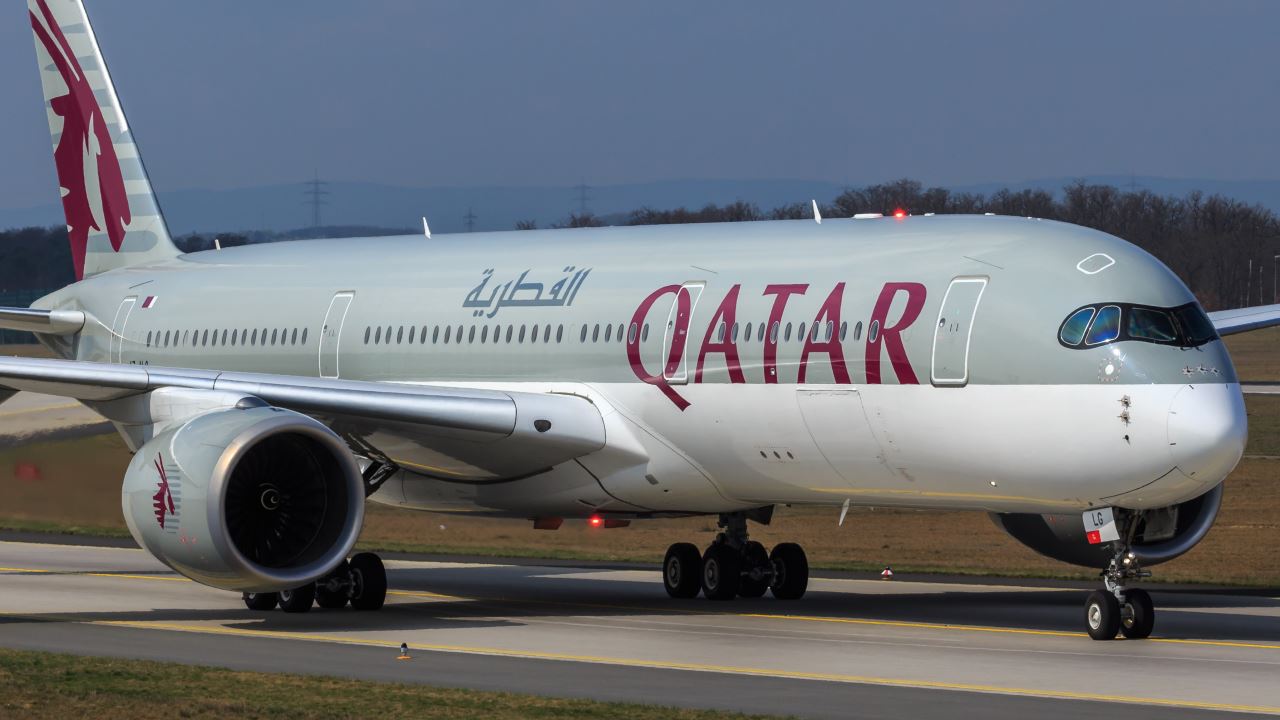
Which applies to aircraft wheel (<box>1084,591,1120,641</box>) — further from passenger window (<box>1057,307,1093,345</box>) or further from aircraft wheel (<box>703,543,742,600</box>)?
aircraft wheel (<box>703,543,742,600</box>)

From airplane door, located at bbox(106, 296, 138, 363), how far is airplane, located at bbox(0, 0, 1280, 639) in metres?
2.33

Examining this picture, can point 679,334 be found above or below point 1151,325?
below

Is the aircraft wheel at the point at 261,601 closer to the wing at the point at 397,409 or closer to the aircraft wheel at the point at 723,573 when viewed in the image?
the wing at the point at 397,409

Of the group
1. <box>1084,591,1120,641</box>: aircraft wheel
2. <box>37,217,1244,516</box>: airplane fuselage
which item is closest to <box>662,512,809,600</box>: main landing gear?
<box>37,217,1244,516</box>: airplane fuselage

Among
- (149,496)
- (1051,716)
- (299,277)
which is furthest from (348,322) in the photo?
(1051,716)

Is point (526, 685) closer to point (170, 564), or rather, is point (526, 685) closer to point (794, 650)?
point (794, 650)

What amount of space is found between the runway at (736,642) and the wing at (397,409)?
181cm

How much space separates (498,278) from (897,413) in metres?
6.76

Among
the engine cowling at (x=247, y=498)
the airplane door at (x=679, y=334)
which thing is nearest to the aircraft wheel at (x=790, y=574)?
the airplane door at (x=679, y=334)

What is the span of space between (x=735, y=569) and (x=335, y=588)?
15.9ft

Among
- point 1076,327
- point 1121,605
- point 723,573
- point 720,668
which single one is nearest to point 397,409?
Answer: point 723,573

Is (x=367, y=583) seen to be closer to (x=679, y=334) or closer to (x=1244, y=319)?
(x=679, y=334)

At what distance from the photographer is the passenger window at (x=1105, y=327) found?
17.6 metres

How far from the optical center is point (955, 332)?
18516mm
